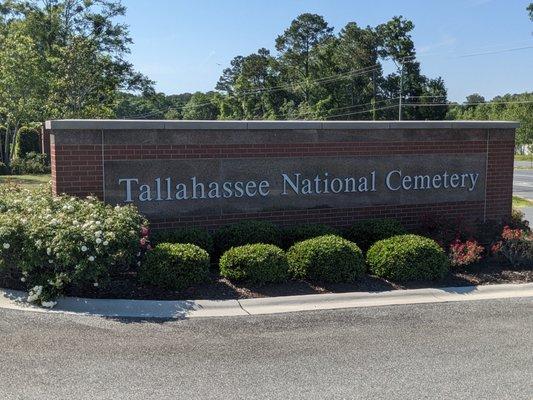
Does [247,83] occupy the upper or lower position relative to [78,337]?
upper

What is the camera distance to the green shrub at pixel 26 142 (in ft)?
125

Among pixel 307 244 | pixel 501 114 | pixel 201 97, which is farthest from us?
pixel 201 97

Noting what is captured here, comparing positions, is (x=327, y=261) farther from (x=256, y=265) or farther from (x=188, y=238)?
(x=188, y=238)

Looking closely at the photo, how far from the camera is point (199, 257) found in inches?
280

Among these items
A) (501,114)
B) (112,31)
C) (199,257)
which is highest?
(112,31)

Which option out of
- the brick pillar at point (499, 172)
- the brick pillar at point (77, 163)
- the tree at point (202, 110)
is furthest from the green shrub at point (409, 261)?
the tree at point (202, 110)

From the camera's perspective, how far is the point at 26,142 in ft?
128

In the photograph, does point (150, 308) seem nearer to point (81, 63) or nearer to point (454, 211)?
point (454, 211)

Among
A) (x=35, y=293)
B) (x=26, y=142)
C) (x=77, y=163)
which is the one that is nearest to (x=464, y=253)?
(x=77, y=163)

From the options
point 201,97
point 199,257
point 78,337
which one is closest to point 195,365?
point 78,337

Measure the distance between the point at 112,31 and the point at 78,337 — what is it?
130 feet

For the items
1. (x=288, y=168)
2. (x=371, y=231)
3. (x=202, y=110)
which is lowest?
(x=371, y=231)

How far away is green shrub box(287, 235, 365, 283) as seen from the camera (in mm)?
7504

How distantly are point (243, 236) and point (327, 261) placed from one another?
4.57 ft
